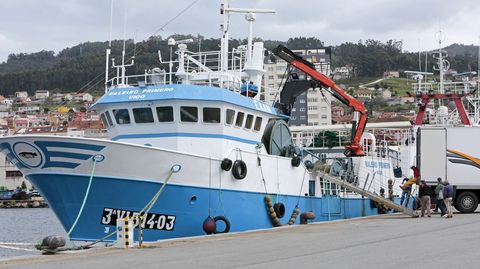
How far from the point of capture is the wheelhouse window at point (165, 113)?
803 inches

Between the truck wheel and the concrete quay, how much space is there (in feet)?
28.9

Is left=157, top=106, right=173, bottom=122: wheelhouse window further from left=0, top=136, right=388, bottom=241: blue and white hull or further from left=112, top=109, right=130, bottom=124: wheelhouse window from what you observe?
left=0, top=136, right=388, bottom=241: blue and white hull

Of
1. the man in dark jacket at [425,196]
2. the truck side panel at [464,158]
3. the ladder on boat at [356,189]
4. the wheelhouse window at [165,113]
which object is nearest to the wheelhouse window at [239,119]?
the wheelhouse window at [165,113]

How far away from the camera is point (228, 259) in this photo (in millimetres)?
13141

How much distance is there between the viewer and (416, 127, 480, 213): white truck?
92.6 ft

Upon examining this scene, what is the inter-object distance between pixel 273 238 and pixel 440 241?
4002mm

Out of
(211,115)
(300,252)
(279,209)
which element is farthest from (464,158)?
(300,252)

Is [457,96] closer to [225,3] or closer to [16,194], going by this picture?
[225,3]

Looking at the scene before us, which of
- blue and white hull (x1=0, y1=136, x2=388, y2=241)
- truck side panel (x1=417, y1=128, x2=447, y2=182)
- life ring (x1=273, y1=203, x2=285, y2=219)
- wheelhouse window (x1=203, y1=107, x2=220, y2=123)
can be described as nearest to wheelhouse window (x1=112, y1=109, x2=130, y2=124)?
wheelhouse window (x1=203, y1=107, x2=220, y2=123)

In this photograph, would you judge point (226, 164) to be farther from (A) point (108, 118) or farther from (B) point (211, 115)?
(A) point (108, 118)

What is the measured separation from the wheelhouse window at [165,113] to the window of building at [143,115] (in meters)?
0.27

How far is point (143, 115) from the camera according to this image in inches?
819

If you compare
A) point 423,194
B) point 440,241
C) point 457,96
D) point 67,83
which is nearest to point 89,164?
point 440,241

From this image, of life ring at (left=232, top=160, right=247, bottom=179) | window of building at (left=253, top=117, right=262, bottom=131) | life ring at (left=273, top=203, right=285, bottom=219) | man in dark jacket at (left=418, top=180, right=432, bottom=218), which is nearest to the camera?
life ring at (left=232, top=160, right=247, bottom=179)
